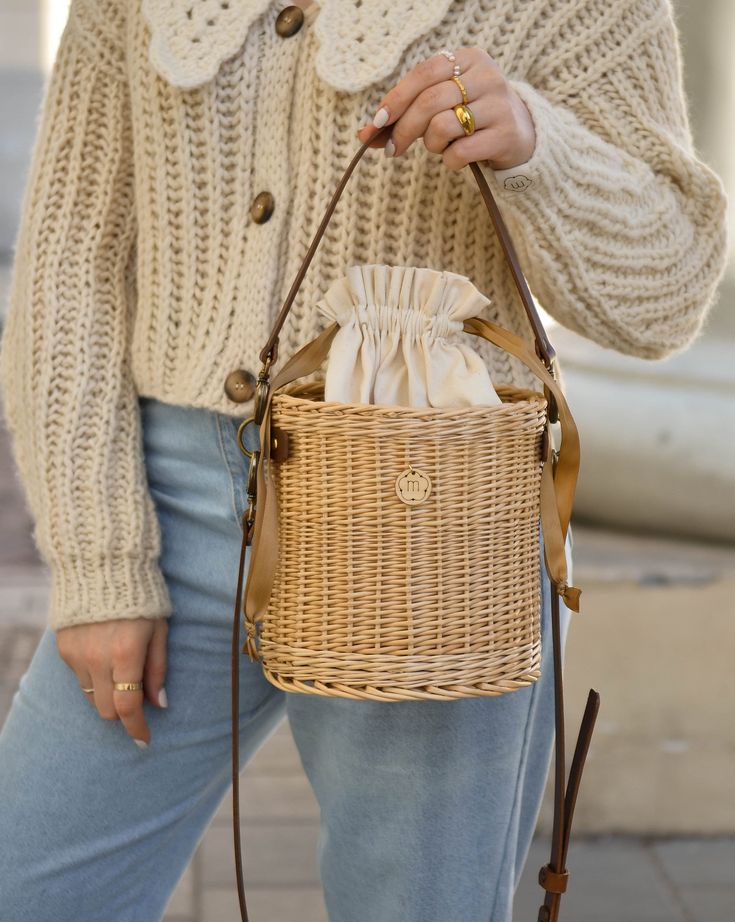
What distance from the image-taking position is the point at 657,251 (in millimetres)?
1232

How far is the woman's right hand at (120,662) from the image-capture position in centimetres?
121

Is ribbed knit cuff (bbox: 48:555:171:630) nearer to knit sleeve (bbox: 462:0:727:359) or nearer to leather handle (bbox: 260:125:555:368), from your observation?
leather handle (bbox: 260:125:555:368)

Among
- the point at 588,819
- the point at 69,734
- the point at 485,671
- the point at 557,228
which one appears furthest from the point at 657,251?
the point at 588,819

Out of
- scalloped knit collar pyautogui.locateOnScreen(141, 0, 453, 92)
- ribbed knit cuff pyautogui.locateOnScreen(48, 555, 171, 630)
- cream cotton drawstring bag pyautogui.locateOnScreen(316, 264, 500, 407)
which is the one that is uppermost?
scalloped knit collar pyautogui.locateOnScreen(141, 0, 453, 92)

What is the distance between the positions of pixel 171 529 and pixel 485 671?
42 centimetres

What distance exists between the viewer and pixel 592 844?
8.46 feet

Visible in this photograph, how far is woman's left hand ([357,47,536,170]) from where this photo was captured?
40.0 inches

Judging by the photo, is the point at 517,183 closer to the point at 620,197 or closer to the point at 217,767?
the point at 620,197

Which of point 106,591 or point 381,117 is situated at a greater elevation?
point 381,117

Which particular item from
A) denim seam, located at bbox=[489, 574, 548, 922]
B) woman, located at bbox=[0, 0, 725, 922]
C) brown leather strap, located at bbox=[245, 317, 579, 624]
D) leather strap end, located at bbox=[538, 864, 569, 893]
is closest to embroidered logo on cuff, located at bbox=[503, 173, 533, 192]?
woman, located at bbox=[0, 0, 725, 922]

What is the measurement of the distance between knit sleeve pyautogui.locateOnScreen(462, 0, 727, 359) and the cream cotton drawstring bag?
12 centimetres

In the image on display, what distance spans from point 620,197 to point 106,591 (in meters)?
0.64

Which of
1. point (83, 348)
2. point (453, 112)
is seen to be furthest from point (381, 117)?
point (83, 348)

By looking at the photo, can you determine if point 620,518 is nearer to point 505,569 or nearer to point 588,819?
point 588,819
